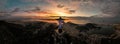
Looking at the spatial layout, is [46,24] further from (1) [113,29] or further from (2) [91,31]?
(1) [113,29]

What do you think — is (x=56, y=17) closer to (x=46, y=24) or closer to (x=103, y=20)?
(x=46, y=24)

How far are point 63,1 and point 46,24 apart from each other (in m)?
0.75

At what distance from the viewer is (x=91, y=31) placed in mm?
8805

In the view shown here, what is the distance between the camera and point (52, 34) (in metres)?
8.80

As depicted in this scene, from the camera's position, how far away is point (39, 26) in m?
8.85

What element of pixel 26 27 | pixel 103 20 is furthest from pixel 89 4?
pixel 26 27

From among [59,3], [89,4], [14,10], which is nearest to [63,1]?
[59,3]

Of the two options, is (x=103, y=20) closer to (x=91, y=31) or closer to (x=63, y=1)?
(x=91, y=31)

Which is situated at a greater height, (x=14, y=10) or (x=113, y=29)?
(x=14, y=10)

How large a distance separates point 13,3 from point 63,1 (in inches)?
51.7

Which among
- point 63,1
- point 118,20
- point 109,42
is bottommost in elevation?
point 109,42

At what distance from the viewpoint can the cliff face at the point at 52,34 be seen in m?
8.74

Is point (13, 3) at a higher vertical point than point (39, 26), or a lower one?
higher

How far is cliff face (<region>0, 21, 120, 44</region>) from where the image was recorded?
28.7ft
